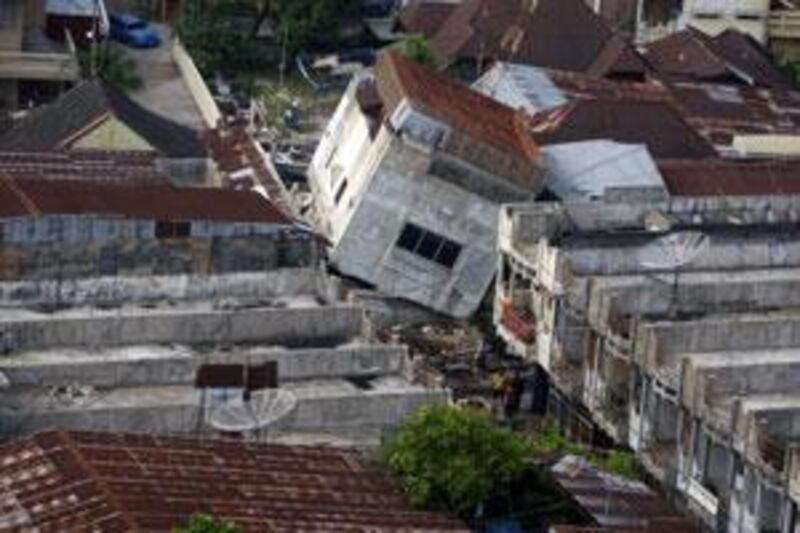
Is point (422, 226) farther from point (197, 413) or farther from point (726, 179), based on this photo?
point (197, 413)

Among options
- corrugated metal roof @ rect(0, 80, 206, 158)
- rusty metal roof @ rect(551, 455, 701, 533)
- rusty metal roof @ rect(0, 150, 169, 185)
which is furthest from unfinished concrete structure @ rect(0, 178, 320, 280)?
rusty metal roof @ rect(551, 455, 701, 533)

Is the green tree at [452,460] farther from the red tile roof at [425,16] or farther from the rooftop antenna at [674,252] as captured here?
the red tile roof at [425,16]

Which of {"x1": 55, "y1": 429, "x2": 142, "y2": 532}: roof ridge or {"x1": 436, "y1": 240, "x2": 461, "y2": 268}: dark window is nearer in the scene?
{"x1": 55, "y1": 429, "x2": 142, "y2": 532}: roof ridge

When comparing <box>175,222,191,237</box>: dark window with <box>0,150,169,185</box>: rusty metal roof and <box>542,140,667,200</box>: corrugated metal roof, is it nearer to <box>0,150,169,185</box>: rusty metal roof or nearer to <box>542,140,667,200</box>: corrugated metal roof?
<box>0,150,169,185</box>: rusty metal roof

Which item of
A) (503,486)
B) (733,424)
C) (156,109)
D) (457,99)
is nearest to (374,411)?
(503,486)

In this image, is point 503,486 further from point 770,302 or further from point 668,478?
point 770,302

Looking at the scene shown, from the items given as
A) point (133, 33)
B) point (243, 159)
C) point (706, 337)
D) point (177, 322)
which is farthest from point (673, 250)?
point (133, 33)
